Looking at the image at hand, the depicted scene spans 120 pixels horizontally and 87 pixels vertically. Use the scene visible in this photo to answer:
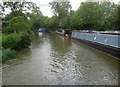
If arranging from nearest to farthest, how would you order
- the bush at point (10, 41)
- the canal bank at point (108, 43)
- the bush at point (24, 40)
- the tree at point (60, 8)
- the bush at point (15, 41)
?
1. the canal bank at point (108, 43)
2. the bush at point (10, 41)
3. the bush at point (15, 41)
4. the bush at point (24, 40)
5. the tree at point (60, 8)

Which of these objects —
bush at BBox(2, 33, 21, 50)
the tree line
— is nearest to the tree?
the tree line

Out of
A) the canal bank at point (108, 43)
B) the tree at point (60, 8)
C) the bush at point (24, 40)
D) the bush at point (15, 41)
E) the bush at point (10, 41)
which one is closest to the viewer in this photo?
the canal bank at point (108, 43)

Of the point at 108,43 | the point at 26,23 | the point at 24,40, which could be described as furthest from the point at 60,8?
the point at 108,43

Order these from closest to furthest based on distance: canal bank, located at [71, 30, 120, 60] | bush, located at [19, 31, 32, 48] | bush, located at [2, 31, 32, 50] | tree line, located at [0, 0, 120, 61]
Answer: canal bank, located at [71, 30, 120, 60] → bush, located at [2, 31, 32, 50] → tree line, located at [0, 0, 120, 61] → bush, located at [19, 31, 32, 48]

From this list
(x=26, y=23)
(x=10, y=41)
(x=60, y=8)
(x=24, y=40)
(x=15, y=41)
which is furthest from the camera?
(x=60, y=8)

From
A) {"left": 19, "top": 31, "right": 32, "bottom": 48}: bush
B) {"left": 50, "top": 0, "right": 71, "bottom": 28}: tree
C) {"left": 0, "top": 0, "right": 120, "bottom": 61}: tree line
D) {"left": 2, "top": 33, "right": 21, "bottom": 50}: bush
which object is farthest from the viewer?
{"left": 50, "top": 0, "right": 71, "bottom": 28}: tree

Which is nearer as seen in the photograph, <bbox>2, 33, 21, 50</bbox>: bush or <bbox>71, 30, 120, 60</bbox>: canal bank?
<bbox>71, 30, 120, 60</bbox>: canal bank

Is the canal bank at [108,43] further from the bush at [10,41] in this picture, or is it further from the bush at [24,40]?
the bush at [10,41]

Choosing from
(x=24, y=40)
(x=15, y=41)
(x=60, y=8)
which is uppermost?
(x=60, y=8)

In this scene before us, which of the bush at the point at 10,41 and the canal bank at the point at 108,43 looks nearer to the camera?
the canal bank at the point at 108,43

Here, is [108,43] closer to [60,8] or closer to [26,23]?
[26,23]

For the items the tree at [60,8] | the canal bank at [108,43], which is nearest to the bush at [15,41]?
the canal bank at [108,43]

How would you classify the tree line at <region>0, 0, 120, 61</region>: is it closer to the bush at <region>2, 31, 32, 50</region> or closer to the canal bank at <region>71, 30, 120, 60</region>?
the bush at <region>2, 31, 32, 50</region>

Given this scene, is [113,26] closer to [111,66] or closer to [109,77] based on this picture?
[111,66]
